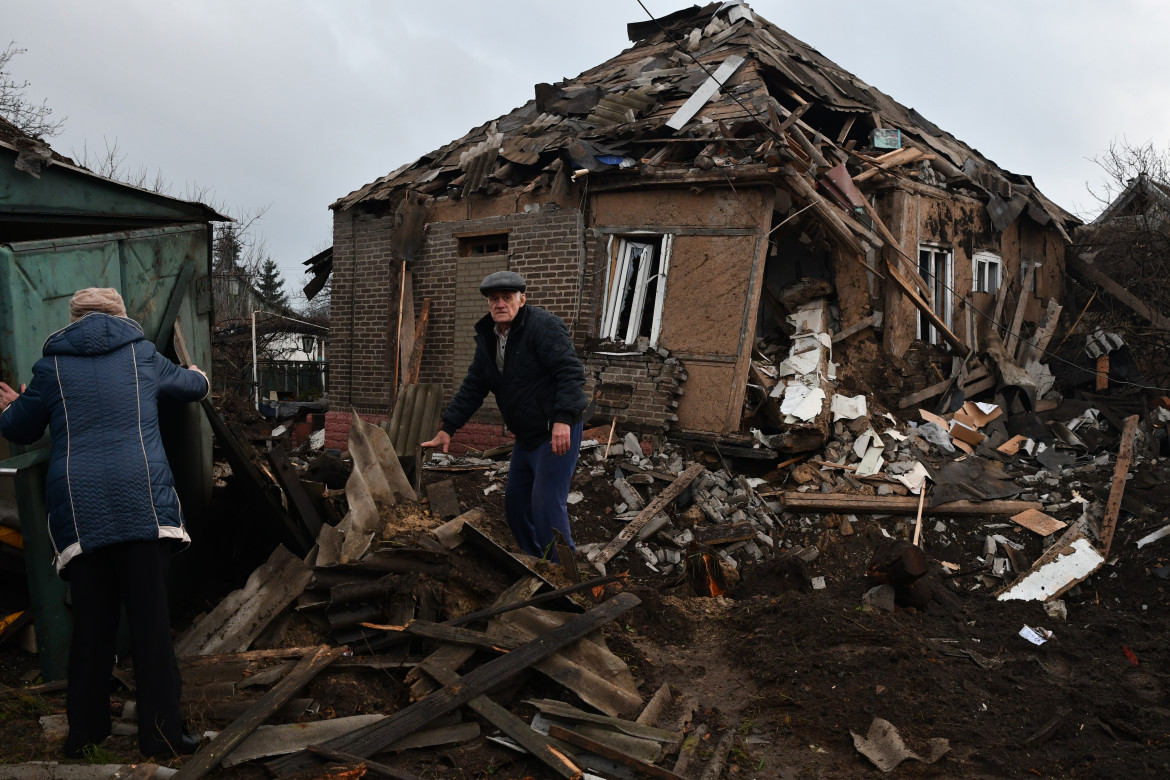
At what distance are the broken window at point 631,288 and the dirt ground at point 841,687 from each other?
13.5 ft

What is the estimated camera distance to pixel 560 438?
4406 mm

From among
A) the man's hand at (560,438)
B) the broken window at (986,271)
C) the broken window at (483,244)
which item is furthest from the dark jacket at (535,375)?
the broken window at (986,271)

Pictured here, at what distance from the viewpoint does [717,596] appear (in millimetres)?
5781

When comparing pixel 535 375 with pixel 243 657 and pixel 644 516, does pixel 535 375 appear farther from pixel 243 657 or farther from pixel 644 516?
pixel 644 516

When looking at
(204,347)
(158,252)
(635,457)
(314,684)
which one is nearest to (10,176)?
(158,252)

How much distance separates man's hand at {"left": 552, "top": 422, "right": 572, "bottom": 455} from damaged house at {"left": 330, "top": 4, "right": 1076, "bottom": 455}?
175 inches

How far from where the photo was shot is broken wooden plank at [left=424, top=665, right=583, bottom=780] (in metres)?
3.06

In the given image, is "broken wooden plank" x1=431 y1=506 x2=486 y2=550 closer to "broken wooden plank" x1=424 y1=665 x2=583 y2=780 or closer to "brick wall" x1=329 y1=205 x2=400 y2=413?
"broken wooden plank" x1=424 y1=665 x2=583 y2=780

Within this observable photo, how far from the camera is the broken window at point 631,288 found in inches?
369

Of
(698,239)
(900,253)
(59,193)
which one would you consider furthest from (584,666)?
(900,253)

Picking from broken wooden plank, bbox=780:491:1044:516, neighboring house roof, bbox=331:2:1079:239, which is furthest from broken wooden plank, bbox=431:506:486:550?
neighboring house roof, bbox=331:2:1079:239

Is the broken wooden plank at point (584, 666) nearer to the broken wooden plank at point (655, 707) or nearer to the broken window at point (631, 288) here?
the broken wooden plank at point (655, 707)

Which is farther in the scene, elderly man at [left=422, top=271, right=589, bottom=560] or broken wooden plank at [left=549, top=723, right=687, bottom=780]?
elderly man at [left=422, top=271, right=589, bottom=560]

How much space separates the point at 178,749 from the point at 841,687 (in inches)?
110
